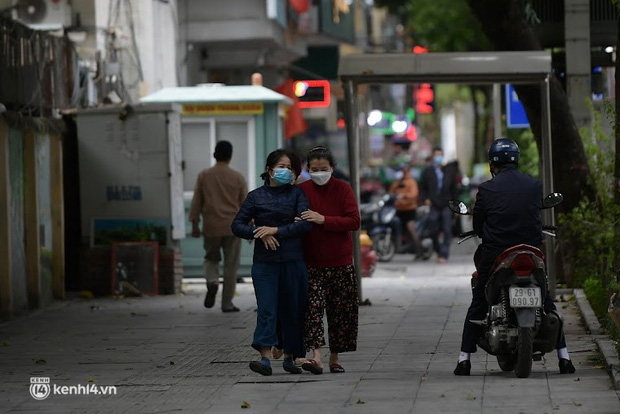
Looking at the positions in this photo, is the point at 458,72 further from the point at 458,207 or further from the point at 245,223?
the point at 245,223

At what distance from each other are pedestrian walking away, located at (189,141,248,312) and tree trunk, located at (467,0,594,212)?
3551 millimetres

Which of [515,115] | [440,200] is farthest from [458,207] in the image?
[440,200]

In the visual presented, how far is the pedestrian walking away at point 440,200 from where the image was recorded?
1107 inches

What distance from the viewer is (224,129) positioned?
2303cm

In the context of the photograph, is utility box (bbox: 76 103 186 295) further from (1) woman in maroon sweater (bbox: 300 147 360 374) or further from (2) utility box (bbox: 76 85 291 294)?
(1) woman in maroon sweater (bbox: 300 147 360 374)

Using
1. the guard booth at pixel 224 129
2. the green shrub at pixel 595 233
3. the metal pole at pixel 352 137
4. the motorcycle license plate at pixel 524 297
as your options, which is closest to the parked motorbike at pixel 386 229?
the guard booth at pixel 224 129

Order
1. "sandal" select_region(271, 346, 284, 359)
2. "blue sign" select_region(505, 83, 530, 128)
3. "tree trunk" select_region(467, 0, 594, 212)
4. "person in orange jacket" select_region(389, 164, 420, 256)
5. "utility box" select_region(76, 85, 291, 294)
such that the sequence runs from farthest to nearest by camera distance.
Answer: "person in orange jacket" select_region(389, 164, 420, 256), "blue sign" select_region(505, 83, 530, 128), "utility box" select_region(76, 85, 291, 294), "tree trunk" select_region(467, 0, 594, 212), "sandal" select_region(271, 346, 284, 359)

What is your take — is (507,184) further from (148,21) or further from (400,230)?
(400,230)

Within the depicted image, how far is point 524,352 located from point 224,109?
40.8 feet

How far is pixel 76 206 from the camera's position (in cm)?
2153

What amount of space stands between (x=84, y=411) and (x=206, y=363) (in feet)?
8.88

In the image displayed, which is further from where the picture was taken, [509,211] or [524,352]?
[509,211]

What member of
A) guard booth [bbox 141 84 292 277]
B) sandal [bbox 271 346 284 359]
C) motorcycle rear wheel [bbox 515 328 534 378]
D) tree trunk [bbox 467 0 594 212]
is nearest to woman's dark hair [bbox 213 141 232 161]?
tree trunk [bbox 467 0 594 212]

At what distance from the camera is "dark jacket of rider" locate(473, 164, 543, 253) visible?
11.2 m
